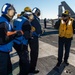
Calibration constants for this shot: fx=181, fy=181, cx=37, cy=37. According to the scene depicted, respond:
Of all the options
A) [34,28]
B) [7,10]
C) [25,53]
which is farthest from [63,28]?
[7,10]

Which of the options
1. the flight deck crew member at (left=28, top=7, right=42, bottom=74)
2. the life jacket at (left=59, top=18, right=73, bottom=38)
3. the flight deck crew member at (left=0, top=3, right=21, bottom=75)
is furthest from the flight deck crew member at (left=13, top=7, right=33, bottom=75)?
the life jacket at (left=59, top=18, right=73, bottom=38)

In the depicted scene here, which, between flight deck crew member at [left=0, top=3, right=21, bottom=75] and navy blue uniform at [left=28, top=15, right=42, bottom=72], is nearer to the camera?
flight deck crew member at [left=0, top=3, right=21, bottom=75]

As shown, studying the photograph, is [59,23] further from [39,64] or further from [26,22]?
[26,22]

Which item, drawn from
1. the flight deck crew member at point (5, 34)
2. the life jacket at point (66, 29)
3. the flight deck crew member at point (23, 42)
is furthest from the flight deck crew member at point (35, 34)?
the flight deck crew member at point (5, 34)

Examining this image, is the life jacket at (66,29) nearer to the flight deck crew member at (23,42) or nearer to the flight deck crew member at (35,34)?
the flight deck crew member at (35,34)

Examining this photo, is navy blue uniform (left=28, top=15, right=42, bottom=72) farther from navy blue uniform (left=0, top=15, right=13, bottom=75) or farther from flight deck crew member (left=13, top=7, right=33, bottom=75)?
navy blue uniform (left=0, top=15, right=13, bottom=75)

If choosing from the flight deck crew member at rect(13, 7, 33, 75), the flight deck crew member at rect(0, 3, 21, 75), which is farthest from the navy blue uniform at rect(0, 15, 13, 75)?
the flight deck crew member at rect(13, 7, 33, 75)

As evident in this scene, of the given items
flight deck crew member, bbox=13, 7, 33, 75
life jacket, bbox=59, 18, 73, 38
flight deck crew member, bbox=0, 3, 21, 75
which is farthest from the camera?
life jacket, bbox=59, 18, 73, 38

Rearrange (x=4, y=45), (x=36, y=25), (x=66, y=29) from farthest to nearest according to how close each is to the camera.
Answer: (x=66, y=29) < (x=36, y=25) < (x=4, y=45)

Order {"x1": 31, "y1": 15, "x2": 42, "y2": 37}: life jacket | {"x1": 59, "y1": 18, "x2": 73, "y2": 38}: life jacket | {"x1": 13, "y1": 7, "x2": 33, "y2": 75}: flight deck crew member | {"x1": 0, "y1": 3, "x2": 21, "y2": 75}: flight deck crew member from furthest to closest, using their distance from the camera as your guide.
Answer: {"x1": 59, "y1": 18, "x2": 73, "y2": 38}: life jacket → {"x1": 31, "y1": 15, "x2": 42, "y2": 37}: life jacket → {"x1": 13, "y1": 7, "x2": 33, "y2": 75}: flight deck crew member → {"x1": 0, "y1": 3, "x2": 21, "y2": 75}: flight deck crew member

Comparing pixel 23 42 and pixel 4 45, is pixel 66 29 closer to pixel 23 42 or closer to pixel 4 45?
pixel 23 42

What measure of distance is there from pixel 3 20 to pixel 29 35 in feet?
3.32

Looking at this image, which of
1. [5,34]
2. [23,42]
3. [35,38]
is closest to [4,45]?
[5,34]

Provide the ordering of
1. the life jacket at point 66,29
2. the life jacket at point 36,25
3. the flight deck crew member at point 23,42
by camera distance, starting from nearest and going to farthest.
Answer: the flight deck crew member at point 23,42 → the life jacket at point 36,25 → the life jacket at point 66,29
